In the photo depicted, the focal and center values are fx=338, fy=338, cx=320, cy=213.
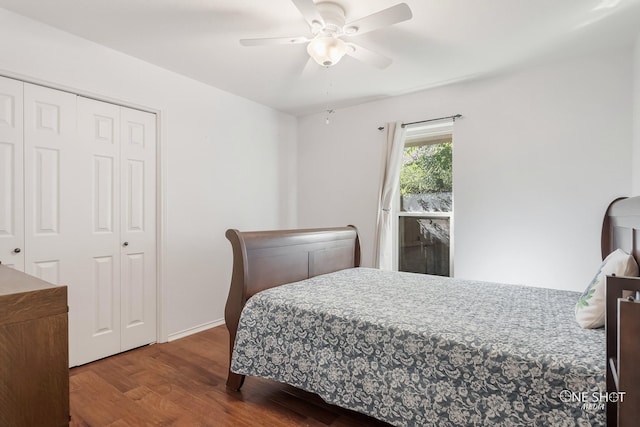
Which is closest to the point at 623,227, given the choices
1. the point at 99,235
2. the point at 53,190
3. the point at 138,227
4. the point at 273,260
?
the point at 273,260

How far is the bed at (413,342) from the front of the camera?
1261 millimetres

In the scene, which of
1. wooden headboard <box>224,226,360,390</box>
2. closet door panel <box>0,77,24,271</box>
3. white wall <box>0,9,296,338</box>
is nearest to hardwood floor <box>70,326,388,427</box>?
wooden headboard <box>224,226,360,390</box>

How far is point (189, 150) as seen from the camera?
3.22 metres

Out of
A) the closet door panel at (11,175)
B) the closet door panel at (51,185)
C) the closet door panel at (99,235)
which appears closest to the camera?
the closet door panel at (11,175)

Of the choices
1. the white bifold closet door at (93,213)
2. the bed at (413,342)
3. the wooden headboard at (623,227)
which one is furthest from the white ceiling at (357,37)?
the bed at (413,342)

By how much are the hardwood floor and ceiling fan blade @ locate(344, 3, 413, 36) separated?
7.06 ft

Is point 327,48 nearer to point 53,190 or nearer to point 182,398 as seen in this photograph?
point 53,190

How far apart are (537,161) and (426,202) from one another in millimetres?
1081

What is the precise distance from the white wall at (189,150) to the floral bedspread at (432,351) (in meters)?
1.39

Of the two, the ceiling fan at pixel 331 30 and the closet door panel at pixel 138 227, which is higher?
the ceiling fan at pixel 331 30

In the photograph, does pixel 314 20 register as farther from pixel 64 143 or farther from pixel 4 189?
pixel 4 189

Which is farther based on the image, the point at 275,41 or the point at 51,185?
the point at 51,185

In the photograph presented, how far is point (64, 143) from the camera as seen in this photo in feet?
8.00

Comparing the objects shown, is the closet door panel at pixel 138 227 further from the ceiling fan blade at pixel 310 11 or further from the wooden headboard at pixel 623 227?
the wooden headboard at pixel 623 227
